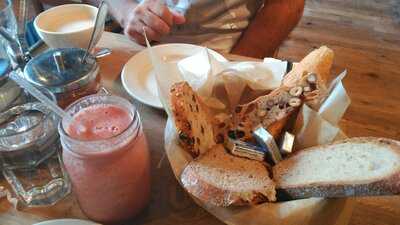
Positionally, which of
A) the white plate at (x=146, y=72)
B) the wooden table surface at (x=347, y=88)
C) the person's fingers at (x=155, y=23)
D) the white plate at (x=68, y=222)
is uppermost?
the person's fingers at (x=155, y=23)

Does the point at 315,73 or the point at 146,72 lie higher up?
the point at 315,73

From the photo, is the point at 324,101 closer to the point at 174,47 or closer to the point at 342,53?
the point at 174,47

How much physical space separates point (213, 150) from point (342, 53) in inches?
73.0

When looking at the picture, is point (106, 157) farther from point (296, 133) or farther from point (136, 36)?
point (136, 36)

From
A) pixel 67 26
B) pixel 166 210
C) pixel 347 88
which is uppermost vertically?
pixel 67 26

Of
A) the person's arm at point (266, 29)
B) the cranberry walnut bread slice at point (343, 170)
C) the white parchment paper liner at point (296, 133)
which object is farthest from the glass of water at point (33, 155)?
the person's arm at point (266, 29)

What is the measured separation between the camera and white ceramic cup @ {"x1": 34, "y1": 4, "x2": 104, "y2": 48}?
33.7 inches

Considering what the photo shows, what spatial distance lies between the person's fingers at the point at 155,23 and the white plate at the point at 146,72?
0.19 feet

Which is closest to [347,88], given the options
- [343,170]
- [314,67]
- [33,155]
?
[314,67]

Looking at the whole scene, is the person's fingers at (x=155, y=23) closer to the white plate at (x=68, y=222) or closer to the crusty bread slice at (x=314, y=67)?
the crusty bread slice at (x=314, y=67)

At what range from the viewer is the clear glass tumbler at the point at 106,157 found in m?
0.51

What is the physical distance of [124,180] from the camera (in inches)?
21.5

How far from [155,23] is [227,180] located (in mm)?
534

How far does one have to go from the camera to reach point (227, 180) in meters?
0.56
